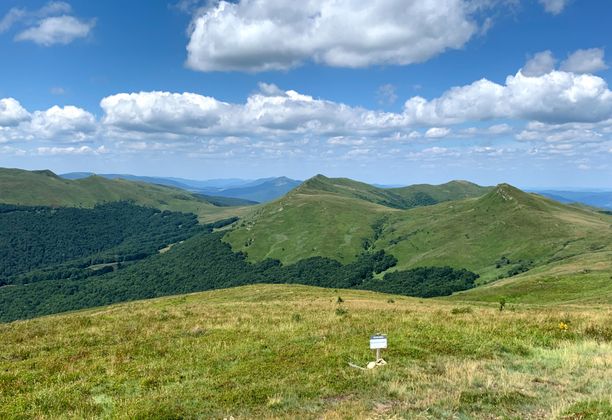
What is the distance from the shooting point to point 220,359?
58.9 feet

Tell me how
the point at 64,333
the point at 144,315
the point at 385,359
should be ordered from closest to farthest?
the point at 385,359
the point at 64,333
the point at 144,315

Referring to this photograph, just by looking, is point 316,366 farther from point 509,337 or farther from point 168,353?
point 509,337

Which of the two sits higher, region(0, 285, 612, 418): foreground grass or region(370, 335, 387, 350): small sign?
region(370, 335, 387, 350): small sign

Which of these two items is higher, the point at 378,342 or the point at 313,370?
the point at 378,342

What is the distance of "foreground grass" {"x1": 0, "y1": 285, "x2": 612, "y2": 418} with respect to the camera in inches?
504

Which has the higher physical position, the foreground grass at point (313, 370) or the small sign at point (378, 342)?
the small sign at point (378, 342)

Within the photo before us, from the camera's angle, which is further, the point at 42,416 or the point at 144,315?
the point at 144,315

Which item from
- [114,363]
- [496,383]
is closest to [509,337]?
[496,383]

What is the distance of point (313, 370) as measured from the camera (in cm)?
1612

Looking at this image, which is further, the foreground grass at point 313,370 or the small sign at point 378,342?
the small sign at point 378,342

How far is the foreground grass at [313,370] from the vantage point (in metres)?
12.8

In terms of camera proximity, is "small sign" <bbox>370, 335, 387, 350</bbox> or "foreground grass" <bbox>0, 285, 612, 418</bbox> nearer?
"foreground grass" <bbox>0, 285, 612, 418</bbox>

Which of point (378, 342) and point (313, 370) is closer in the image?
point (313, 370)

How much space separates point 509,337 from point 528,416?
9.95 metres
